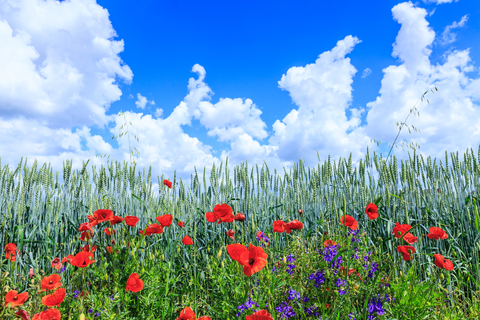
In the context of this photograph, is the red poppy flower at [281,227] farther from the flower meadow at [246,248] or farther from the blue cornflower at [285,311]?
the blue cornflower at [285,311]

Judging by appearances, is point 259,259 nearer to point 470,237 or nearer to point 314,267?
point 314,267

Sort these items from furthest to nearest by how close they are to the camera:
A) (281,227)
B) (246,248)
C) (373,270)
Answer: (281,227) → (373,270) → (246,248)

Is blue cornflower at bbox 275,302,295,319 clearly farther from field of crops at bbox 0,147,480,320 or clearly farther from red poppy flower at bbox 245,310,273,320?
red poppy flower at bbox 245,310,273,320

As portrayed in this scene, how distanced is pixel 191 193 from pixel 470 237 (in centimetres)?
256

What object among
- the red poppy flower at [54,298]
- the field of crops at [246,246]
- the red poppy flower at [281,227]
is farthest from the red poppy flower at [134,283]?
the red poppy flower at [281,227]

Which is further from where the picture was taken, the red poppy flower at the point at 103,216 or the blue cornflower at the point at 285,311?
the red poppy flower at the point at 103,216

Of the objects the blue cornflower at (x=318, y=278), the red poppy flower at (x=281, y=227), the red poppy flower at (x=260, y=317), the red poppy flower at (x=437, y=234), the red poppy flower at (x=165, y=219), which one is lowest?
the red poppy flower at (x=260, y=317)

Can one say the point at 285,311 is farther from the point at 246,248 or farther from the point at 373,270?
the point at 373,270

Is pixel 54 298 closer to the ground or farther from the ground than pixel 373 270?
closer to the ground

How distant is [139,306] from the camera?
5.05 feet

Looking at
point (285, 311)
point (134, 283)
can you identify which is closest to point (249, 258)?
point (285, 311)

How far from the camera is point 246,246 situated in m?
2.18

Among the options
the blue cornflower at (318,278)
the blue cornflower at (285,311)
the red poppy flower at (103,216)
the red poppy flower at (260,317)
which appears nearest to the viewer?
the red poppy flower at (260,317)

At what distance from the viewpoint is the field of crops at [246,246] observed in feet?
4.58
